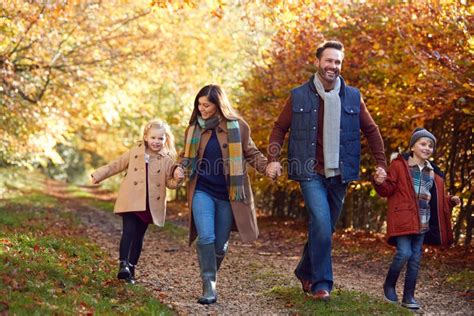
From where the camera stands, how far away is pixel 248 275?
920cm

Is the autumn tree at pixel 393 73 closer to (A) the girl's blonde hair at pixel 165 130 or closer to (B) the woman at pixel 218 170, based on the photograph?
(B) the woman at pixel 218 170

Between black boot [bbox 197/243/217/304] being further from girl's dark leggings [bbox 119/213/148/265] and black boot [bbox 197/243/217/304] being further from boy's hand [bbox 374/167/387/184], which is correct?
boy's hand [bbox 374/167/387/184]

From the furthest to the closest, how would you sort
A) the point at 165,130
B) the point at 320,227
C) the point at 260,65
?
the point at 260,65
the point at 165,130
the point at 320,227

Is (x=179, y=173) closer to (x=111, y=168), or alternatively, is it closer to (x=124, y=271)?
(x=111, y=168)

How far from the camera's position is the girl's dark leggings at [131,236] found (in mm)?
7297

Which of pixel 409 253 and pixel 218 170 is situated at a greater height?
pixel 218 170

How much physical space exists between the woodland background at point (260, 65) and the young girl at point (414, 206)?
263 centimetres

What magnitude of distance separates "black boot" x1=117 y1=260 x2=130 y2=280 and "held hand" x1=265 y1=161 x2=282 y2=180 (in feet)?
6.15

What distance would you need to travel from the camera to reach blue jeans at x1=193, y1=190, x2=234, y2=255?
262 inches

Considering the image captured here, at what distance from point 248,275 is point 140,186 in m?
2.57

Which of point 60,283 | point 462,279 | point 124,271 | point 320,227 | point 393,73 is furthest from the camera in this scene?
point 393,73

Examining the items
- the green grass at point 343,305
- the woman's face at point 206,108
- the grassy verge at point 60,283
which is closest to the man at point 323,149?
the green grass at point 343,305

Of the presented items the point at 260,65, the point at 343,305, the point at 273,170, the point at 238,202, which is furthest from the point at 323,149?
the point at 260,65

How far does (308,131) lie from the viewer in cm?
658
